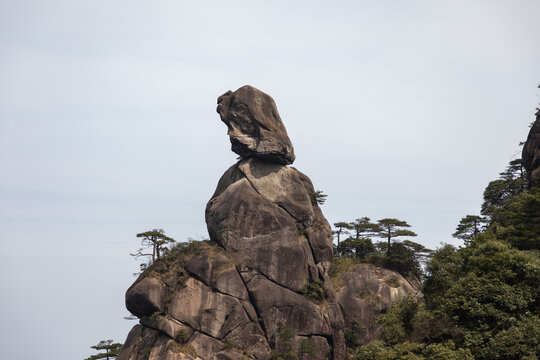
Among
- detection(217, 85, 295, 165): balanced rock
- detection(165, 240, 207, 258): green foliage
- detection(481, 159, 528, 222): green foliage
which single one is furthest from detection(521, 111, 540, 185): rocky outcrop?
detection(165, 240, 207, 258): green foliage

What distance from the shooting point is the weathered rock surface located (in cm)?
6194

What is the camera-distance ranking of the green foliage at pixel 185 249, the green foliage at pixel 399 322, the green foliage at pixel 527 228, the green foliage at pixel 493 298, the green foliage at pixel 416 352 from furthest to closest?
the green foliage at pixel 185 249 → the green foliage at pixel 527 228 → the green foliage at pixel 399 322 → the green foliage at pixel 493 298 → the green foliage at pixel 416 352

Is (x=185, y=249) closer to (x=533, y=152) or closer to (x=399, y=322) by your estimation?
(x=399, y=322)

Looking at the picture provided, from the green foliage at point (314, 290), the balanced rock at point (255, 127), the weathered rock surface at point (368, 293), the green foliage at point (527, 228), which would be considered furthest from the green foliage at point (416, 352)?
the balanced rock at point (255, 127)

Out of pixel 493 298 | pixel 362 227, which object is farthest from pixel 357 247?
pixel 493 298

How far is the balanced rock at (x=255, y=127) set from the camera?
202 feet

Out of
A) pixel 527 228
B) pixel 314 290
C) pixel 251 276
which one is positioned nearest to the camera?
pixel 527 228

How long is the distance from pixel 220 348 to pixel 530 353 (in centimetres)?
3341

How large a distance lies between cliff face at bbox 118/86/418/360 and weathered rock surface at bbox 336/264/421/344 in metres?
0.44

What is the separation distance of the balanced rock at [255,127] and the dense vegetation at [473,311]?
3083cm

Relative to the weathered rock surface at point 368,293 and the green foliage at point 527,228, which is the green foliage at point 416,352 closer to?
the green foliage at point 527,228

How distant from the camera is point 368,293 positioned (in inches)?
2507

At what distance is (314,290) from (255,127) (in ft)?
65.1

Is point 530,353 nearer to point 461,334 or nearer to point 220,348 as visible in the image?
point 461,334
